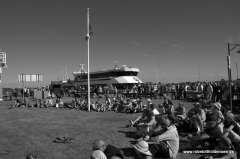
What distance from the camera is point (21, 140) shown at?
6551 mm

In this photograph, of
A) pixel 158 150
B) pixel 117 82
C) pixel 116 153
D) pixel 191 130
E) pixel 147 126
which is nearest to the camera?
pixel 116 153

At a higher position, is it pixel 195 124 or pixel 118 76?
pixel 118 76

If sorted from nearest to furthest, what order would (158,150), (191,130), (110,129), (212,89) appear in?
(158,150), (191,130), (110,129), (212,89)

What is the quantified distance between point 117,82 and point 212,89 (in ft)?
68.8

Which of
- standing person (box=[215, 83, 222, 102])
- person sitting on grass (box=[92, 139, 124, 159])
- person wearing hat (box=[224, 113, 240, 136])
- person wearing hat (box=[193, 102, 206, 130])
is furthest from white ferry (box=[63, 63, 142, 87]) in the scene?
person sitting on grass (box=[92, 139, 124, 159])

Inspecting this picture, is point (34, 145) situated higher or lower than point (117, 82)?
lower

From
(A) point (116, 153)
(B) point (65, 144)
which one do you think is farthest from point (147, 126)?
(A) point (116, 153)

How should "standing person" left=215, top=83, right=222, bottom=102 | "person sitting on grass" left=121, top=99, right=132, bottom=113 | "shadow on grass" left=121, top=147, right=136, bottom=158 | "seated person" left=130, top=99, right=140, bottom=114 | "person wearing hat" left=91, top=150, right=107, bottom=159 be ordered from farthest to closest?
"standing person" left=215, top=83, right=222, bottom=102 → "person sitting on grass" left=121, top=99, right=132, bottom=113 → "seated person" left=130, top=99, right=140, bottom=114 → "shadow on grass" left=121, top=147, right=136, bottom=158 → "person wearing hat" left=91, top=150, right=107, bottom=159

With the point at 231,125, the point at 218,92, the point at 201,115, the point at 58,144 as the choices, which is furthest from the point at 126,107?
the point at 231,125

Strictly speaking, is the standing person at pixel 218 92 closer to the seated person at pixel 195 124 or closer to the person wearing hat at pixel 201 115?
the person wearing hat at pixel 201 115

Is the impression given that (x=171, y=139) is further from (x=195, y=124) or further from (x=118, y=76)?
(x=118, y=76)

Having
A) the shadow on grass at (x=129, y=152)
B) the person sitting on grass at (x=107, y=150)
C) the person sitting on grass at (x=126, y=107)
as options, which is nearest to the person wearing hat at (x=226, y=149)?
the shadow on grass at (x=129, y=152)

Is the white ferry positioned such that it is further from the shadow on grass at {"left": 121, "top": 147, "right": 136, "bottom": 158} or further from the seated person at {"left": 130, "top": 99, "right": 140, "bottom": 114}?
the shadow on grass at {"left": 121, "top": 147, "right": 136, "bottom": 158}

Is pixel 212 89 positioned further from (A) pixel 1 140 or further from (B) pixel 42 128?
(A) pixel 1 140
